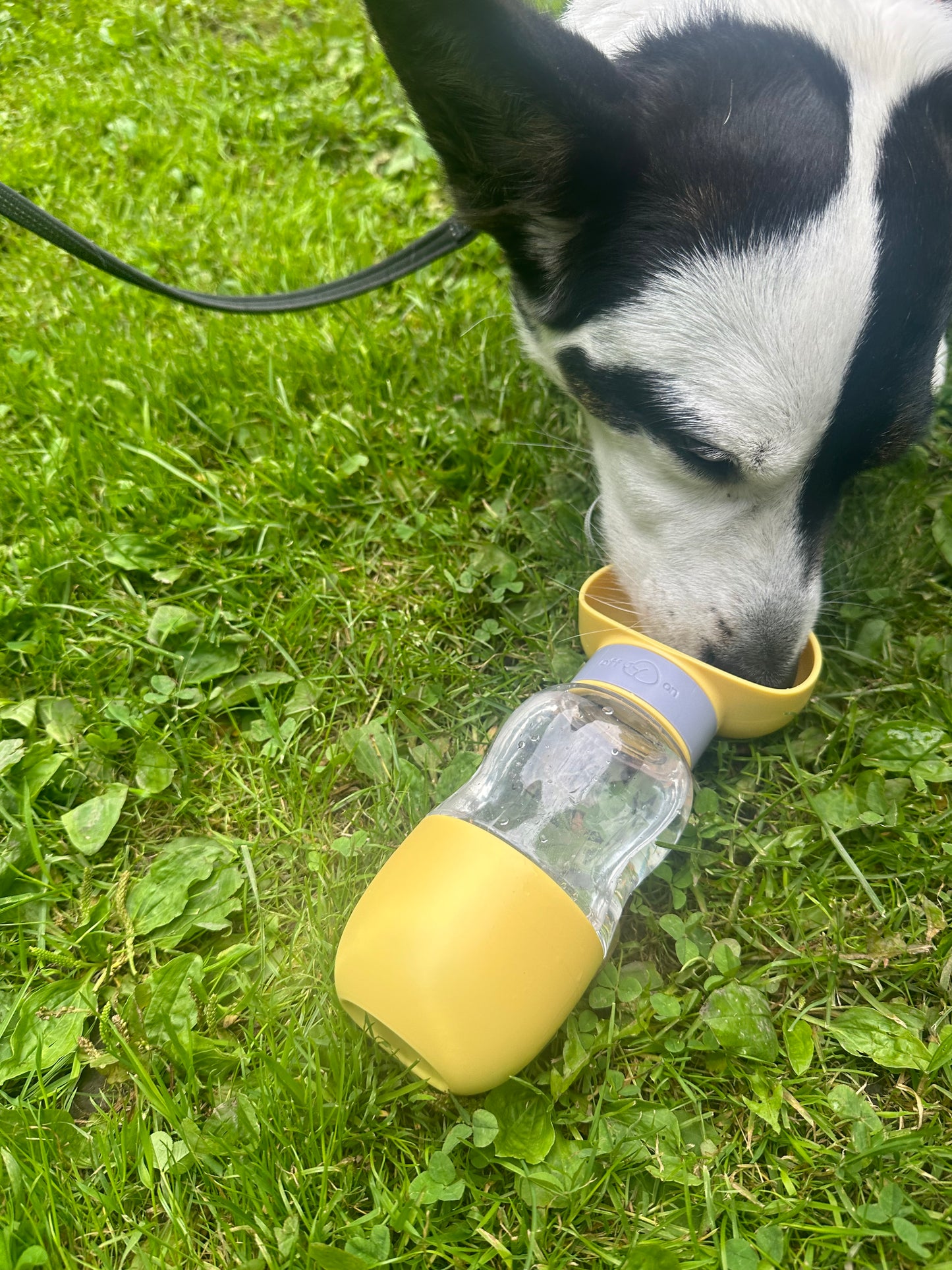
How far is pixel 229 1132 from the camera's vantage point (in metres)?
1.46

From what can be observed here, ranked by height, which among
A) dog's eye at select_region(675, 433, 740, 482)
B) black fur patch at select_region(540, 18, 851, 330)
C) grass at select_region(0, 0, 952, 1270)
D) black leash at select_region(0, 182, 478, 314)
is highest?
black fur patch at select_region(540, 18, 851, 330)

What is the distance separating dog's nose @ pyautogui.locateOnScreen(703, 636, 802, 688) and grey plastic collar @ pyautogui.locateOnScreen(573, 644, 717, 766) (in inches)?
4.4

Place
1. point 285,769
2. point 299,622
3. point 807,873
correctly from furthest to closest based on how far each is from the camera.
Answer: point 299,622, point 285,769, point 807,873

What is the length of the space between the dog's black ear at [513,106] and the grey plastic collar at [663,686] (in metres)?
0.86

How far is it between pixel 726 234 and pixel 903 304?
1.08 feet

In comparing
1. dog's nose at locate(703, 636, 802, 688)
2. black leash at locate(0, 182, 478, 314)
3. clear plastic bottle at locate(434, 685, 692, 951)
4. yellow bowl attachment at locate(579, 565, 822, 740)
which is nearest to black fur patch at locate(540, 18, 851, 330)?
black leash at locate(0, 182, 478, 314)

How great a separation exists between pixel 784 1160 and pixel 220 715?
142 centimetres

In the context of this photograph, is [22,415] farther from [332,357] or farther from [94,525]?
[332,357]

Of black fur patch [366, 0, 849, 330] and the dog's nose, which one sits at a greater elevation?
black fur patch [366, 0, 849, 330]

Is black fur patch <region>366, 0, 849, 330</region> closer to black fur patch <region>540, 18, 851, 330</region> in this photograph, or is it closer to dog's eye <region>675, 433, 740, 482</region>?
black fur patch <region>540, 18, 851, 330</region>

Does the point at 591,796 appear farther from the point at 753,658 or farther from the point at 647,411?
the point at 647,411

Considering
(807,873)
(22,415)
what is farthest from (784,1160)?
(22,415)

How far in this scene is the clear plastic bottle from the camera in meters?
1.66

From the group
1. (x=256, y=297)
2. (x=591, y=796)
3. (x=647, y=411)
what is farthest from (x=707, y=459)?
(x=256, y=297)
